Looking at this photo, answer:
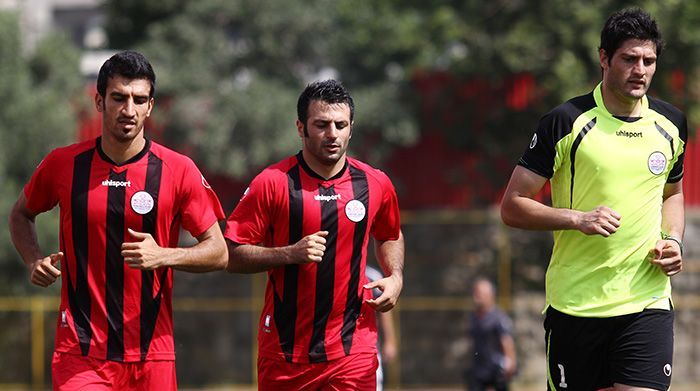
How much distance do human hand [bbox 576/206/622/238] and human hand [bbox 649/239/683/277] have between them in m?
0.40

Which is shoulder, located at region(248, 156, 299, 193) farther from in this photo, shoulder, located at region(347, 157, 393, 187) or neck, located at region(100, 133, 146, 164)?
neck, located at region(100, 133, 146, 164)

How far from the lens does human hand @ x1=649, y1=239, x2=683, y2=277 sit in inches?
288

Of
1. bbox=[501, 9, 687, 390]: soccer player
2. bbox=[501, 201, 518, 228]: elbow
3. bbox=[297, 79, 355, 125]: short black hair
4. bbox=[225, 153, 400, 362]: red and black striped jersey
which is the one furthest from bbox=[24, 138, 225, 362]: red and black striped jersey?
bbox=[501, 9, 687, 390]: soccer player

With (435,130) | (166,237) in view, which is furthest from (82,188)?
(435,130)

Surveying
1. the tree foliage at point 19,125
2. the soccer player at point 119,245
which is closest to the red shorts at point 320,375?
the soccer player at point 119,245

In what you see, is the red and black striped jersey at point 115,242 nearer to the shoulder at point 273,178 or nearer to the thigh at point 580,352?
the shoulder at point 273,178

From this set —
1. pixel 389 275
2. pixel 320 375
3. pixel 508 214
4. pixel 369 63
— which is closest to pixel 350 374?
pixel 320 375

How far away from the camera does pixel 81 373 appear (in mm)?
7102

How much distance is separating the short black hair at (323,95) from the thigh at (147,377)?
1620 millimetres

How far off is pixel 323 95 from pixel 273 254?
942 mm

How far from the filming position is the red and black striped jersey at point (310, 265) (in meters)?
7.73

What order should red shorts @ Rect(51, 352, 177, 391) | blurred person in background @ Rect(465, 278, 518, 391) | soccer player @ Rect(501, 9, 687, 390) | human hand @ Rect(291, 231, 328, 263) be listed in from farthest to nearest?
blurred person in background @ Rect(465, 278, 518, 391) → human hand @ Rect(291, 231, 328, 263) → soccer player @ Rect(501, 9, 687, 390) → red shorts @ Rect(51, 352, 177, 391)

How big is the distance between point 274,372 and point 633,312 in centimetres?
199

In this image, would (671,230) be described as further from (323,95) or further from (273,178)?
(273,178)
